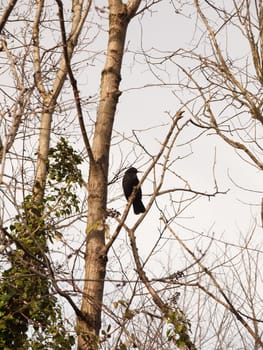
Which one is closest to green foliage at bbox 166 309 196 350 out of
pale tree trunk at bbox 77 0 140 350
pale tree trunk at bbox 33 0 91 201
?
pale tree trunk at bbox 77 0 140 350

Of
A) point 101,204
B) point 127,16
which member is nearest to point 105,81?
point 127,16

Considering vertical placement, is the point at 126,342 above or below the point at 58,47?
below

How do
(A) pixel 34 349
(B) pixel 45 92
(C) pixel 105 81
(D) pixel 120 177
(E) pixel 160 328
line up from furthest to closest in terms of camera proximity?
(D) pixel 120 177 → (B) pixel 45 92 → (A) pixel 34 349 → (C) pixel 105 81 → (E) pixel 160 328

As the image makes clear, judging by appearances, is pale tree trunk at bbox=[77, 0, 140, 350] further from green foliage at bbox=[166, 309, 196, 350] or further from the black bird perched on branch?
the black bird perched on branch

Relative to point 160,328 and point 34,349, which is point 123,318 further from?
point 34,349

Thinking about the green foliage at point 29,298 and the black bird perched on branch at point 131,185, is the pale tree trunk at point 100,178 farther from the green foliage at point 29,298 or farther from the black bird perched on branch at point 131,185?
the black bird perched on branch at point 131,185

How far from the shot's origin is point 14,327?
18.2 feet

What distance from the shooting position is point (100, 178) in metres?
4.46

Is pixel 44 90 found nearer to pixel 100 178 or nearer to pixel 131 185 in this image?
pixel 131 185

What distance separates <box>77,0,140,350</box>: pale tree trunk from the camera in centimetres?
412

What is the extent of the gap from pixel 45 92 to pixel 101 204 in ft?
12.1

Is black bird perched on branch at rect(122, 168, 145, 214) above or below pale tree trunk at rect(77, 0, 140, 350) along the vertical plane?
above

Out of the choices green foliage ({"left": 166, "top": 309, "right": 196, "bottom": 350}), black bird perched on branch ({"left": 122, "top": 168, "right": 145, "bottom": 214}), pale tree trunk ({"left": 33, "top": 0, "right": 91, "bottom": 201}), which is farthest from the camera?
black bird perched on branch ({"left": 122, "top": 168, "right": 145, "bottom": 214})

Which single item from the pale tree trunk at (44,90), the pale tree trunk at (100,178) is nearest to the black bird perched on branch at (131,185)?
the pale tree trunk at (44,90)
